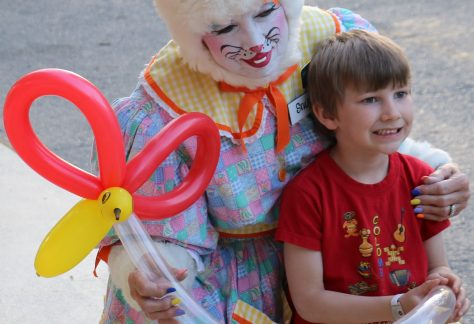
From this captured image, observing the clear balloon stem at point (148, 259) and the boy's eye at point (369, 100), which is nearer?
the clear balloon stem at point (148, 259)

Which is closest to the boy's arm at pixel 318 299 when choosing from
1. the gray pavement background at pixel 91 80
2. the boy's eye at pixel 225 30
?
the boy's eye at pixel 225 30

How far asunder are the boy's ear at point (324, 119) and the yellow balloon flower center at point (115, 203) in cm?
61

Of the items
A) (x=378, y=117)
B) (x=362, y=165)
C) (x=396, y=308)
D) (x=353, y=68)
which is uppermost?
(x=353, y=68)

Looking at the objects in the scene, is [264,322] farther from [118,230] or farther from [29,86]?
[29,86]

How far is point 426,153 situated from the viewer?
2607 mm

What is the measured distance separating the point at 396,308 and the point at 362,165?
1.23ft

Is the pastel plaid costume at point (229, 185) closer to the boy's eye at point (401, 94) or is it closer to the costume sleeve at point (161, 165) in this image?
Answer: the costume sleeve at point (161, 165)

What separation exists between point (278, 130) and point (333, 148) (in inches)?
6.9

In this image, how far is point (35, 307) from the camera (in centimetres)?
348

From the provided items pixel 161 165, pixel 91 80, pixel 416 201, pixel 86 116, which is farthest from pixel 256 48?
pixel 91 80

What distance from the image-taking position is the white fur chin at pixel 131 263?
91.2 inches

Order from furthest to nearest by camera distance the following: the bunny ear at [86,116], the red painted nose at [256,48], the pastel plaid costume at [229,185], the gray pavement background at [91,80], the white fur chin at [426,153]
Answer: the gray pavement background at [91,80]
the white fur chin at [426,153]
the pastel plaid costume at [229,185]
the red painted nose at [256,48]
the bunny ear at [86,116]

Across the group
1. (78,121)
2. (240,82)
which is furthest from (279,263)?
(78,121)

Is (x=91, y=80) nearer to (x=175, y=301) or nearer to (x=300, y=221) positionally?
(x=300, y=221)
